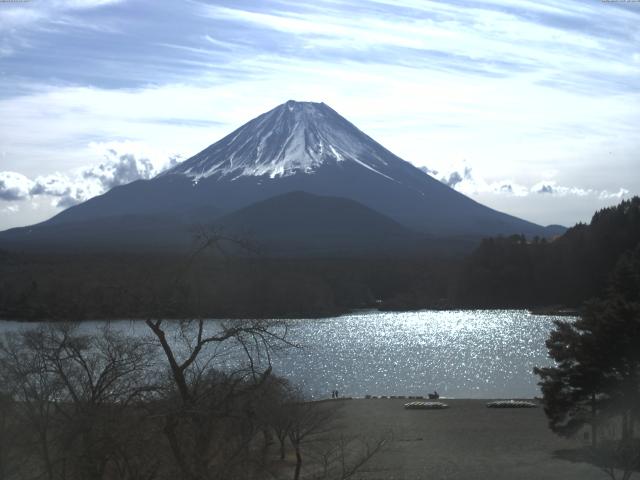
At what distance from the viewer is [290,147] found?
5576 inches

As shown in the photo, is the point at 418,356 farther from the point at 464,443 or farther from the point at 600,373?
the point at 600,373

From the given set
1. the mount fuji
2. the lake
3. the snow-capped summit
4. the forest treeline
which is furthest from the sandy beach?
→ the snow-capped summit

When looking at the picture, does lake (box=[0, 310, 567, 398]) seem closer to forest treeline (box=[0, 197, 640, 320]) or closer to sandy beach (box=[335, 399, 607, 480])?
sandy beach (box=[335, 399, 607, 480])

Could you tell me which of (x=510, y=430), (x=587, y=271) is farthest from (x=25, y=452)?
(x=587, y=271)

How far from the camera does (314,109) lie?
140000mm

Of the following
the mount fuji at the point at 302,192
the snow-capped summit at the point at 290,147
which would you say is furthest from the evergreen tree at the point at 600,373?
the snow-capped summit at the point at 290,147

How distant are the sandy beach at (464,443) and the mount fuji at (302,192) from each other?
88.3 metres

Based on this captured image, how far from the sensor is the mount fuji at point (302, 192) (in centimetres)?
11462

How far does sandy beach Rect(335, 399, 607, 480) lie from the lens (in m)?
14.9

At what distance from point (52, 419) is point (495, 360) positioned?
31129mm

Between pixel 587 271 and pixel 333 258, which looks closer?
pixel 587 271

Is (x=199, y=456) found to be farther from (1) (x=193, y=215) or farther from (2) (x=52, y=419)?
(1) (x=193, y=215)

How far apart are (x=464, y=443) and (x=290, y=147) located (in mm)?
125215

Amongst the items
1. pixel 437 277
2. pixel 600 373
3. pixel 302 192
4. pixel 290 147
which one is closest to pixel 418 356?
pixel 600 373
